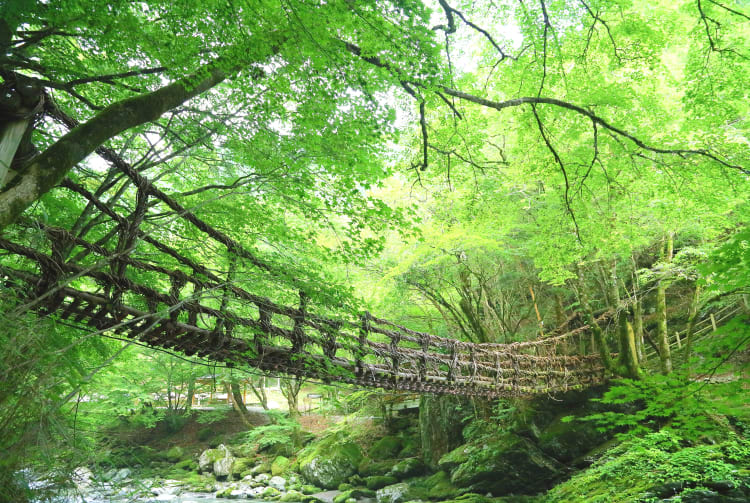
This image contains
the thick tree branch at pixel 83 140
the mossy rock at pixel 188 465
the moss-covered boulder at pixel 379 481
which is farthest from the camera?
the mossy rock at pixel 188 465

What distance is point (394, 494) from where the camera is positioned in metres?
7.78

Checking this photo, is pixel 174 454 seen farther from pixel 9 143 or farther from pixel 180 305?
pixel 9 143

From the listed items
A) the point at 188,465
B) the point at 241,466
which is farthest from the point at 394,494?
the point at 188,465

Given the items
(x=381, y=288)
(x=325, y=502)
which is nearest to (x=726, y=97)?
(x=381, y=288)

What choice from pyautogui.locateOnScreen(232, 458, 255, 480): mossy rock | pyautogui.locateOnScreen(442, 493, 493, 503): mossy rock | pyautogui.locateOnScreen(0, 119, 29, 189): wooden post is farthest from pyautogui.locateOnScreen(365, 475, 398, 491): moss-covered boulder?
pyautogui.locateOnScreen(0, 119, 29, 189): wooden post

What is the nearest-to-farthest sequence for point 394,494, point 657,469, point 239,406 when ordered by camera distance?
point 657,469
point 394,494
point 239,406

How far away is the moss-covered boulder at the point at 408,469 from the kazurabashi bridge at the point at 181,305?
3967 mm

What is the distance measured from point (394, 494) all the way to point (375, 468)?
164cm

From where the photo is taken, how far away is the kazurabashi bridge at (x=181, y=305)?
1.94 m

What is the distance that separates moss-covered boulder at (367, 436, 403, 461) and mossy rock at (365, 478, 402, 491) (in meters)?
1.14

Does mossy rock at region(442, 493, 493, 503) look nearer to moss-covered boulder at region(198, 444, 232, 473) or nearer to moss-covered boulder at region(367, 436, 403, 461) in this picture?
moss-covered boulder at region(367, 436, 403, 461)

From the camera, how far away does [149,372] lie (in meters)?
11.9

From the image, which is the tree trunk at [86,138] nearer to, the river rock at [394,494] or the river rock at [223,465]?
the river rock at [394,494]

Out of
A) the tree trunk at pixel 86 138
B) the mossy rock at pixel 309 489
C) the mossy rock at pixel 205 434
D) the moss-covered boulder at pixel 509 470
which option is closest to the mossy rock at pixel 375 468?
the mossy rock at pixel 309 489
